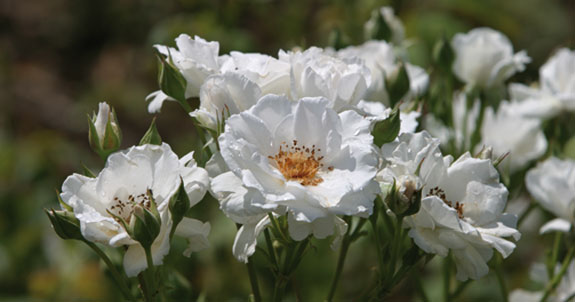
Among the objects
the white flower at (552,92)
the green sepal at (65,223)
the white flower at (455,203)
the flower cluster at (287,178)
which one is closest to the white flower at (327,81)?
Answer: the flower cluster at (287,178)

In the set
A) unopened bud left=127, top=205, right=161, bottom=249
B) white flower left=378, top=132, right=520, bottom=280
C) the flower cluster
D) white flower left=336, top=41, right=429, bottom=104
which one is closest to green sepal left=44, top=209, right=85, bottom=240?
the flower cluster

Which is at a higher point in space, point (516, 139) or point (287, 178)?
point (287, 178)

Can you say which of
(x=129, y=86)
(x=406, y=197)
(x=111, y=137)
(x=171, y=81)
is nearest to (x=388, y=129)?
(x=406, y=197)

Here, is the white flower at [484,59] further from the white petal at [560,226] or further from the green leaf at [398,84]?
the white petal at [560,226]

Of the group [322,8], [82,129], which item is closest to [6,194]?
[82,129]

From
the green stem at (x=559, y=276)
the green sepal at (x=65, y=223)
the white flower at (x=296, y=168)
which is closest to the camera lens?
the white flower at (x=296, y=168)

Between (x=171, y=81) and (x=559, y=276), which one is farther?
(x=559, y=276)

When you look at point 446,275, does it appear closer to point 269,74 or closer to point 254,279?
point 254,279
